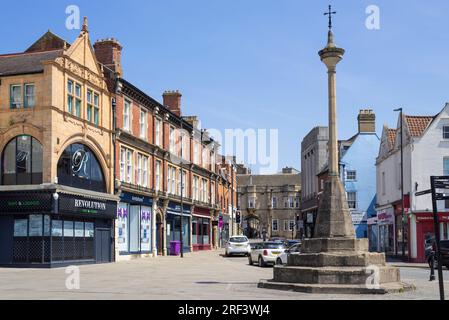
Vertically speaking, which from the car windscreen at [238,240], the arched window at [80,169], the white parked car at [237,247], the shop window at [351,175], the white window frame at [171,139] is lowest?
the white parked car at [237,247]

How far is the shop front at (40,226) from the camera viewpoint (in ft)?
97.7

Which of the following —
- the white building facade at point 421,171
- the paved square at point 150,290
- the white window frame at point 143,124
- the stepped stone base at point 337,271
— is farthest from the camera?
the white window frame at point 143,124

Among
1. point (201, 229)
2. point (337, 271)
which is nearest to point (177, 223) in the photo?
point (201, 229)

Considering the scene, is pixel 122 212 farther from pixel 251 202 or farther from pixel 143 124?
pixel 251 202

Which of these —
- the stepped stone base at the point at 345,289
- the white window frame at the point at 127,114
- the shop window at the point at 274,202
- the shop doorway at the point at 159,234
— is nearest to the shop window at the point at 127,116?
the white window frame at the point at 127,114

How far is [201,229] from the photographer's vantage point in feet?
190

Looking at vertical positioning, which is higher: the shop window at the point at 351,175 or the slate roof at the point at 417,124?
the slate roof at the point at 417,124

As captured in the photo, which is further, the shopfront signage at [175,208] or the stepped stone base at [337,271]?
the shopfront signage at [175,208]

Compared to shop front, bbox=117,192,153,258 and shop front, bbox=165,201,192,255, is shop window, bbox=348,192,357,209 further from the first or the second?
shop front, bbox=117,192,153,258

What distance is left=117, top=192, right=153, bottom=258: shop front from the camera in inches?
1505

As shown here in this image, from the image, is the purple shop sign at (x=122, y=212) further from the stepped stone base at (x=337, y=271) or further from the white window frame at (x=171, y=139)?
the stepped stone base at (x=337, y=271)

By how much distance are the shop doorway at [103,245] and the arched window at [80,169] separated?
8.26 ft

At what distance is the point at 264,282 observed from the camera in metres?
19.2

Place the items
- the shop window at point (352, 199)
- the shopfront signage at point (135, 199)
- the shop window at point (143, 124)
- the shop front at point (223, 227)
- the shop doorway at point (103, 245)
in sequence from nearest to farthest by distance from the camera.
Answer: the shop doorway at point (103, 245) < the shopfront signage at point (135, 199) < the shop window at point (143, 124) < the shop window at point (352, 199) < the shop front at point (223, 227)
